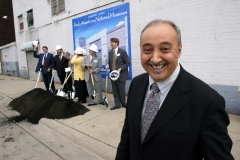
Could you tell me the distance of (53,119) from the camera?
464cm

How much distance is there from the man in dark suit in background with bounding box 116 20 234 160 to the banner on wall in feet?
17.0

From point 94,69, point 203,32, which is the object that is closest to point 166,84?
point 203,32

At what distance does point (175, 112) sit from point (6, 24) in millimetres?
23488

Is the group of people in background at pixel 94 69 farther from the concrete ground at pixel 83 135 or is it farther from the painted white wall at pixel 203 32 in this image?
the painted white wall at pixel 203 32

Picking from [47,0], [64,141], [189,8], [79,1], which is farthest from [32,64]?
[189,8]

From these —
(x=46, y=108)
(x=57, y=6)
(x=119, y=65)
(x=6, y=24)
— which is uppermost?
(x=6, y=24)

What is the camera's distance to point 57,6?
9.28 m

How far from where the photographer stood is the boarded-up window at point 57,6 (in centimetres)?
895

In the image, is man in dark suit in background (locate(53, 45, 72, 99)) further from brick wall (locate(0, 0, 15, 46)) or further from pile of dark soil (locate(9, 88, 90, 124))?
brick wall (locate(0, 0, 15, 46))

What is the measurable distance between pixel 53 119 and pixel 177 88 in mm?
4280

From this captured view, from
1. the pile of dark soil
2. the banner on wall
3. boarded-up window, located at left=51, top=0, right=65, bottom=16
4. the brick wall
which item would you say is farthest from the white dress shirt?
the brick wall

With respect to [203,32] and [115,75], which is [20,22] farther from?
[203,32]

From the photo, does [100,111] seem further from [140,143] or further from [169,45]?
[169,45]

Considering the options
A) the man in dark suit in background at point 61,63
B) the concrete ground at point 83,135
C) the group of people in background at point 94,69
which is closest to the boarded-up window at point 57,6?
the man in dark suit in background at point 61,63
